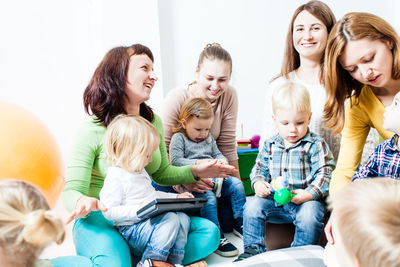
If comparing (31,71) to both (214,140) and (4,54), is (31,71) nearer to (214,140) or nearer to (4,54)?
(4,54)

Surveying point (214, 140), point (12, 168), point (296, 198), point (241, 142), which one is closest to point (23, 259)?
point (12, 168)

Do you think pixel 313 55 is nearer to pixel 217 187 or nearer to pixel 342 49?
pixel 342 49

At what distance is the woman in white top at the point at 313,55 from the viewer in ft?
6.50

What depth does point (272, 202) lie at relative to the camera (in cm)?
171

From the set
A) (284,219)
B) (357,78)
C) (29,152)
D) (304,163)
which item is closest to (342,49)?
(357,78)

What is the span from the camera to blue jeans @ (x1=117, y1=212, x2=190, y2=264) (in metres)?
1.43

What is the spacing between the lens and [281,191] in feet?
5.20

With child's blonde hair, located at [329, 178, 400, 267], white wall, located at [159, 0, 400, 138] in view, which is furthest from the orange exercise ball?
white wall, located at [159, 0, 400, 138]

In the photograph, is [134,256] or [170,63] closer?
[134,256]

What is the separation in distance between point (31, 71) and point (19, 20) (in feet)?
1.26

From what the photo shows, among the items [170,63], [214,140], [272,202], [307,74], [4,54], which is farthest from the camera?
[170,63]

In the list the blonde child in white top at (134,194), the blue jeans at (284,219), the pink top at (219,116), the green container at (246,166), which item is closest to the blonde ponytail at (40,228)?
the blonde child in white top at (134,194)

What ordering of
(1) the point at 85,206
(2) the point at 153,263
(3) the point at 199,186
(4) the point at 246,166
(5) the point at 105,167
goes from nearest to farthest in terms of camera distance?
1. (1) the point at 85,206
2. (2) the point at 153,263
3. (5) the point at 105,167
4. (3) the point at 199,186
5. (4) the point at 246,166

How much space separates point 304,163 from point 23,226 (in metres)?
1.28
